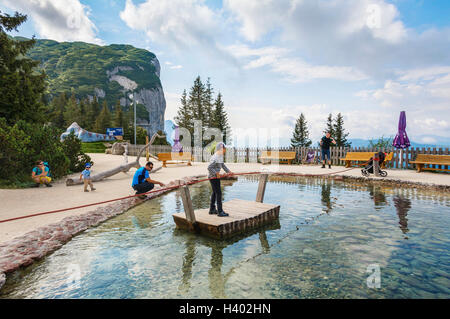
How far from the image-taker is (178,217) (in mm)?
6453

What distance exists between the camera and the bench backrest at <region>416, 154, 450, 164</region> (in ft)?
52.6

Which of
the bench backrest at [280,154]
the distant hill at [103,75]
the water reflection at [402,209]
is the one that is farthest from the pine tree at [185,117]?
the distant hill at [103,75]

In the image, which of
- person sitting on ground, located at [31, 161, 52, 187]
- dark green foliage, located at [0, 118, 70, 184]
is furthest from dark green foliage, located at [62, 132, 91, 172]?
person sitting on ground, located at [31, 161, 52, 187]

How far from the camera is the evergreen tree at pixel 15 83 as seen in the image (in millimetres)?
13383

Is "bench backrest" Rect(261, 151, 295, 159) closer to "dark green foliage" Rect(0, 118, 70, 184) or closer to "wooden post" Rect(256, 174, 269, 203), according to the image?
"wooden post" Rect(256, 174, 269, 203)

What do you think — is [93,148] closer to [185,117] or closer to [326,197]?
[185,117]

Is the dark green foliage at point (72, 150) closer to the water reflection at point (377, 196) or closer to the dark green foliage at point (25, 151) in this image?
A: the dark green foliage at point (25, 151)

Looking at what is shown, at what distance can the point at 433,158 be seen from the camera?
1659 cm

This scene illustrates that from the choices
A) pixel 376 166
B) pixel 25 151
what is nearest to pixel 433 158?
pixel 376 166

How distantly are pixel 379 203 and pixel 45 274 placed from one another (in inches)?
383

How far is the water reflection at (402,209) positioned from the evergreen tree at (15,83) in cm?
1735

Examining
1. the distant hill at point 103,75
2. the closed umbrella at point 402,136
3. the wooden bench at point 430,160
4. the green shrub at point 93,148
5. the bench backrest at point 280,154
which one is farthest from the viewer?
the distant hill at point 103,75

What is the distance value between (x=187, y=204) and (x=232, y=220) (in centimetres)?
111
